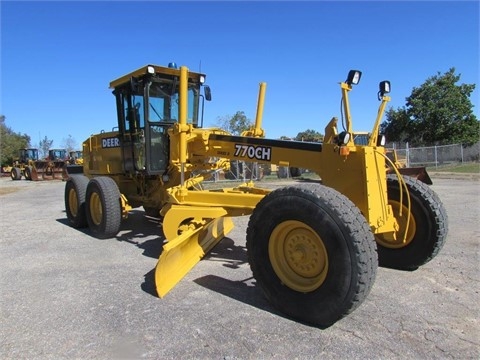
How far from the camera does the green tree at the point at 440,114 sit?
121ft

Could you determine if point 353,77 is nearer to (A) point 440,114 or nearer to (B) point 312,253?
(B) point 312,253

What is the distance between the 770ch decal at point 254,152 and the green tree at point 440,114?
35.4 m

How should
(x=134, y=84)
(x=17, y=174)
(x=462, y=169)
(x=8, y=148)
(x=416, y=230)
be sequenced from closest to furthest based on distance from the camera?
1. (x=416, y=230)
2. (x=134, y=84)
3. (x=462, y=169)
4. (x=17, y=174)
5. (x=8, y=148)

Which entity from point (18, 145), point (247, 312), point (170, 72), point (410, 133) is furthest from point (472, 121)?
point (18, 145)

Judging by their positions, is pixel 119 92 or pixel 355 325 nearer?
pixel 355 325

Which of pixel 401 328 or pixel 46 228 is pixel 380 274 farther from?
pixel 46 228

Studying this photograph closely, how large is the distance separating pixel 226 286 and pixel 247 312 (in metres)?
0.80

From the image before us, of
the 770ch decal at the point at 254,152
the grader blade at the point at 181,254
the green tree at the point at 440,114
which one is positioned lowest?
the grader blade at the point at 181,254

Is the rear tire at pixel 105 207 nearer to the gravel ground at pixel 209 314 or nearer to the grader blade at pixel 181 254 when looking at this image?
the gravel ground at pixel 209 314

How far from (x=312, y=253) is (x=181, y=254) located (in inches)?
70.7

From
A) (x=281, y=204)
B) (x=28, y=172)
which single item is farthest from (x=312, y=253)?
(x=28, y=172)

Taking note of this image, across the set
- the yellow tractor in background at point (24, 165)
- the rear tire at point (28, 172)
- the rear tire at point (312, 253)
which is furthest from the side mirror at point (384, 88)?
the yellow tractor in background at point (24, 165)

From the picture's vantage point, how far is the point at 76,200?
8633 mm

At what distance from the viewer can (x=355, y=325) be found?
354 cm
